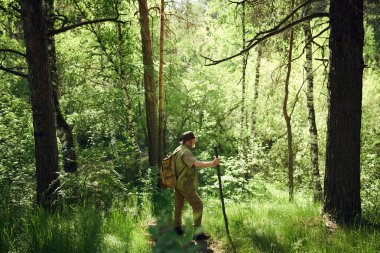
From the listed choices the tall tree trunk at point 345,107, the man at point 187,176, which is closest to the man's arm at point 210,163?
the man at point 187,176

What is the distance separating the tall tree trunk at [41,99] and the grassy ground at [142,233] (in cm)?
87

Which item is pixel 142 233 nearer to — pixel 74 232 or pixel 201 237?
pixel 201 237

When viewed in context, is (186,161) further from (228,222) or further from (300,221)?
(300,221)

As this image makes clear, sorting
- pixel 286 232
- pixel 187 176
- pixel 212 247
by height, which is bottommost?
pixel 212 247

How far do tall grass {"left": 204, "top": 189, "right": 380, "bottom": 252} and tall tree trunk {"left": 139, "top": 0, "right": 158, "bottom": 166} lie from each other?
7700 millimetres

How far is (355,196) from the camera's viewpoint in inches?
214

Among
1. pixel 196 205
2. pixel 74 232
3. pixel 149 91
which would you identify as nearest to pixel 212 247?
pixel 196 205

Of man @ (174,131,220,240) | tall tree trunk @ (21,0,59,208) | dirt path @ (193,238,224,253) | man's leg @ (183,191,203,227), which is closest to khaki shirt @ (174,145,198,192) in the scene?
man @ (174,131,220,240)

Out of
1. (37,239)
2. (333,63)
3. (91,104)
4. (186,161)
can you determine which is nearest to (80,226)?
(37,239)

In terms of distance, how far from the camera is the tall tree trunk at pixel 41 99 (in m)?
6.14

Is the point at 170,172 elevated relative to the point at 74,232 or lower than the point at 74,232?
elevated

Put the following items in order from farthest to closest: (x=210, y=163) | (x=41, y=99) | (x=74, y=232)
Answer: (x=41, y=99)
(x=210, y=163)
(x=74, y=232)

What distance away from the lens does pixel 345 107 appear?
5316 mm

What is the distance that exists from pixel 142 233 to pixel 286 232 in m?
2.34
